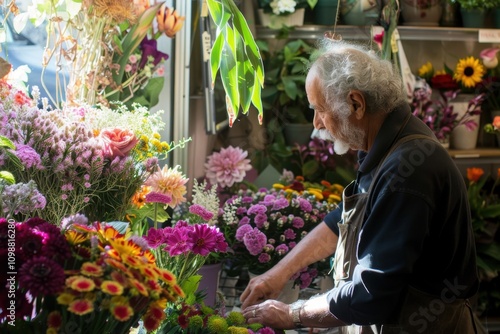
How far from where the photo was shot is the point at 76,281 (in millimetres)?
1025

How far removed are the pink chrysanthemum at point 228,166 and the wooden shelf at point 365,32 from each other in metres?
0.92

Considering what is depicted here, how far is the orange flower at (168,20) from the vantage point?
241 centimetres

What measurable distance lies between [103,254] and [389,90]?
95 cm

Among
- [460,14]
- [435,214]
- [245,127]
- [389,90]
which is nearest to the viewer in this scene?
[435,214]

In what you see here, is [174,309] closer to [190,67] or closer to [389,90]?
[389,90]

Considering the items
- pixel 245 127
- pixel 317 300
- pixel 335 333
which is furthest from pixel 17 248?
pixel 245 127

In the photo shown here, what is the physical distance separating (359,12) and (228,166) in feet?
3.70

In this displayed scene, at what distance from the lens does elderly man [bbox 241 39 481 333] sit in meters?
1.64

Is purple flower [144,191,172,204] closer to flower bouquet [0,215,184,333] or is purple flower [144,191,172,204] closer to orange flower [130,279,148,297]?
flower bouquet [0,215,184,333]

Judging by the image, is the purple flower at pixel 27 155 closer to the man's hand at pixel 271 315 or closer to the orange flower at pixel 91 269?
the orange flower at pixel 91 269

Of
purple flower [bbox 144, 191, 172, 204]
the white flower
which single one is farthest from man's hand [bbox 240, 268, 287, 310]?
the white flower

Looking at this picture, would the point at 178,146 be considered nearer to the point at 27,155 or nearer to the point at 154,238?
the point at 154,238

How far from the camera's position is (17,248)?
1064 millimetres

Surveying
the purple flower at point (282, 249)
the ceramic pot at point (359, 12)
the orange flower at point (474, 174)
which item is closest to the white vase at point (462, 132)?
the orange flower at point (474, 174)
